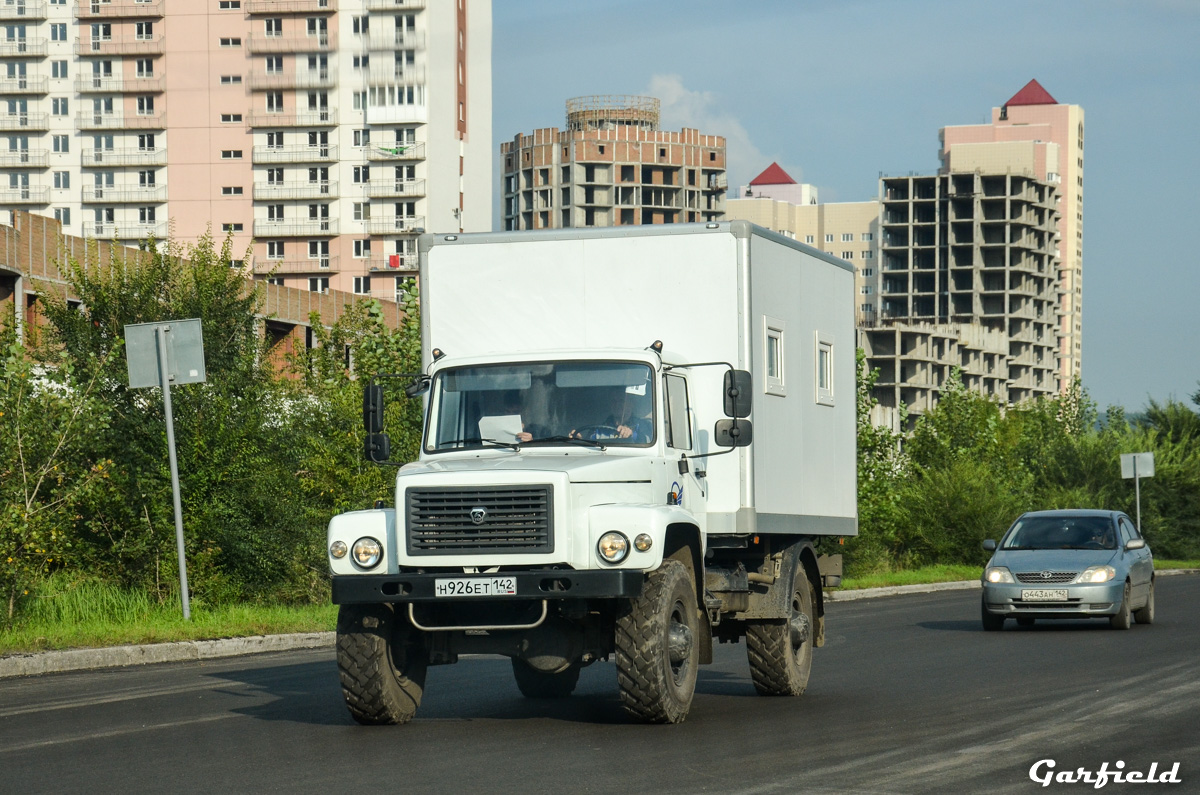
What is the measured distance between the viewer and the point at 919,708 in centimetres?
1188

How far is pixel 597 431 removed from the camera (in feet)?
36.4

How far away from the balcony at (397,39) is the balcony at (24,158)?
1033 inches

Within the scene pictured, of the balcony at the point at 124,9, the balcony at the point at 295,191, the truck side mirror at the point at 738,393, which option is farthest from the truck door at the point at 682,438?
the balcony at the point at 124,9

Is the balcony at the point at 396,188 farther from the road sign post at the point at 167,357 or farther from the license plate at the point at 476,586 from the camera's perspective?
the license plate at the point at 476,586

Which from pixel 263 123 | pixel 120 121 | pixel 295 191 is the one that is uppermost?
pixel 120 121

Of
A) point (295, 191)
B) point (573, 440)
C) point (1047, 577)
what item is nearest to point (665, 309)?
point (573, 440)

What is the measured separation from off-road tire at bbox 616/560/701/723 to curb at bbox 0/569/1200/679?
707 cm

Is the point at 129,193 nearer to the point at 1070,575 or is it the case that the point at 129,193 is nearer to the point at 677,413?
the point at 1070,575

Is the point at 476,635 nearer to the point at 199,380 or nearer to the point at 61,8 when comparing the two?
the point at 199,380

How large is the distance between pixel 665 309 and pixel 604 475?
1.87 metres

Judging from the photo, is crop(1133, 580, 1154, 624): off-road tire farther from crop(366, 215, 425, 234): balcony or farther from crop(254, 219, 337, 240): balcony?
crop(254, 219, 337, 240): balcony

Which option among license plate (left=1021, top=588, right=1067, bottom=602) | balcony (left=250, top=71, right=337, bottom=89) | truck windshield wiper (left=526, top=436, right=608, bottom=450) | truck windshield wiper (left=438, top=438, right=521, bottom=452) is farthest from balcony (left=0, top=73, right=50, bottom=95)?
truck windshield wiper (left=526, top=436, right=608, bottom=450)

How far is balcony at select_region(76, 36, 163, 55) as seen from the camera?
116 metres

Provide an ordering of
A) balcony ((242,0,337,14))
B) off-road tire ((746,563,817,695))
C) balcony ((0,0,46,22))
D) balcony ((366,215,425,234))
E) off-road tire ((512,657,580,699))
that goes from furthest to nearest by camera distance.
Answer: balcony ((0,0,46,22)) → balcony ((366,215,425,234)) → balcony ((242,0,337,14)) → off-road tire ((512,657,580,699)) → off-road tire ((746,563,817,695))
